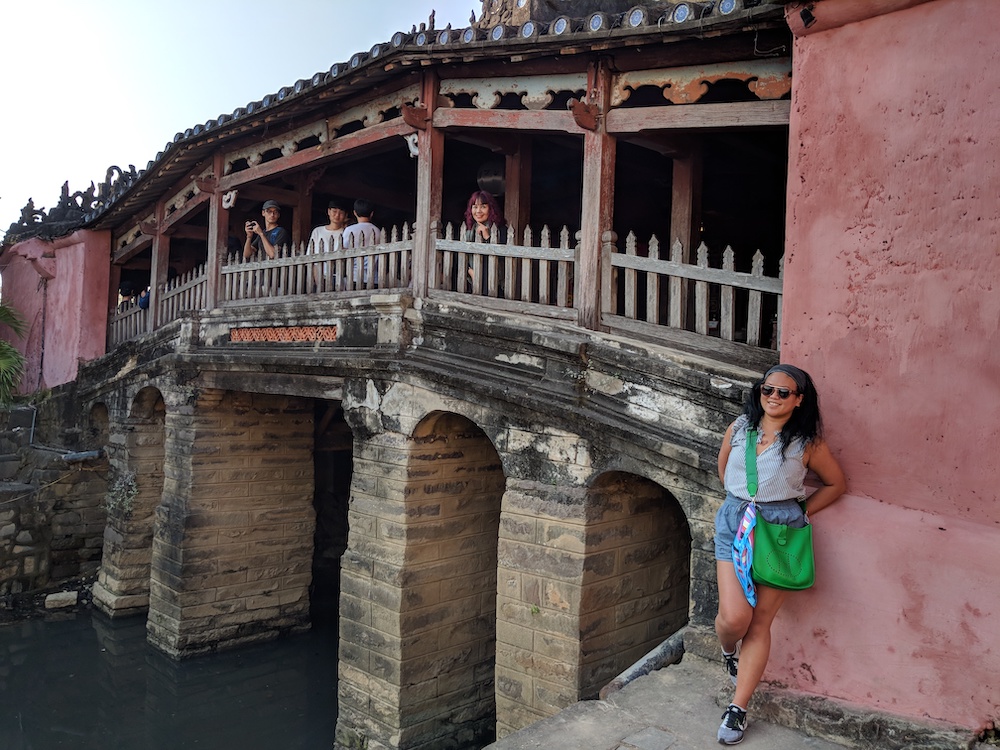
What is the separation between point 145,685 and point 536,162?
7772 millimetres

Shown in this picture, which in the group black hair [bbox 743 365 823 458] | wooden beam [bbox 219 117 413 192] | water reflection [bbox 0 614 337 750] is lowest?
water reflection [bbox 0 614 337 750]

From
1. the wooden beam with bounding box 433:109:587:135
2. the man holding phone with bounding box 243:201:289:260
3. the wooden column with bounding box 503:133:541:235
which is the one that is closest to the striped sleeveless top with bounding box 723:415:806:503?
the wooden beam with bounding box 433:109:587:135

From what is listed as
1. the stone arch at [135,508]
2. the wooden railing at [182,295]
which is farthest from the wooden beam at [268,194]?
the stone arch at [135,508]

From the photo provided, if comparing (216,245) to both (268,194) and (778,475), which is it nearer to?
→ (268,194)

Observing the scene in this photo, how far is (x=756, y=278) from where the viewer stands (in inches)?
190

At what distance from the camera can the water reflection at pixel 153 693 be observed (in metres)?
8.29

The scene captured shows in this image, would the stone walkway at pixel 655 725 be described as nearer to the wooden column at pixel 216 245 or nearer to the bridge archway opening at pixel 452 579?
the bridge archway opening at pixel 452 579

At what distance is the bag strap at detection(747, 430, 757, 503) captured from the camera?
352cm

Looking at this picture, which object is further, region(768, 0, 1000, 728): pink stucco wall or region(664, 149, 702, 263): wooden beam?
region(664, 149, 702, 263): wooden beam

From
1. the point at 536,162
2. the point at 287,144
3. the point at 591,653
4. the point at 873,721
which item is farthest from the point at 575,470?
the point at 287,144

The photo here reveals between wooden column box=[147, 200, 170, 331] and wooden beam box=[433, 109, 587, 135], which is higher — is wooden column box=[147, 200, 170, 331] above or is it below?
below

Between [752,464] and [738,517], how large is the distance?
Result: 0.25 meters

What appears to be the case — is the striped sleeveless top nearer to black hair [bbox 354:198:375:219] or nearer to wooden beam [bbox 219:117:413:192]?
wooden beam [bbox 219:117:413:192]

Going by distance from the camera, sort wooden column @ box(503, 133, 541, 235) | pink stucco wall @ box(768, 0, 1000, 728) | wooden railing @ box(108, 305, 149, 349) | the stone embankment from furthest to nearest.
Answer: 1. wooden railing @ box(108, 305, 149, 349)
2. the stone embankment
3. wooden column @ box(503, 133, 541, 235)
4. pink stucco wall @ box(768, 0, 1000, 728)
